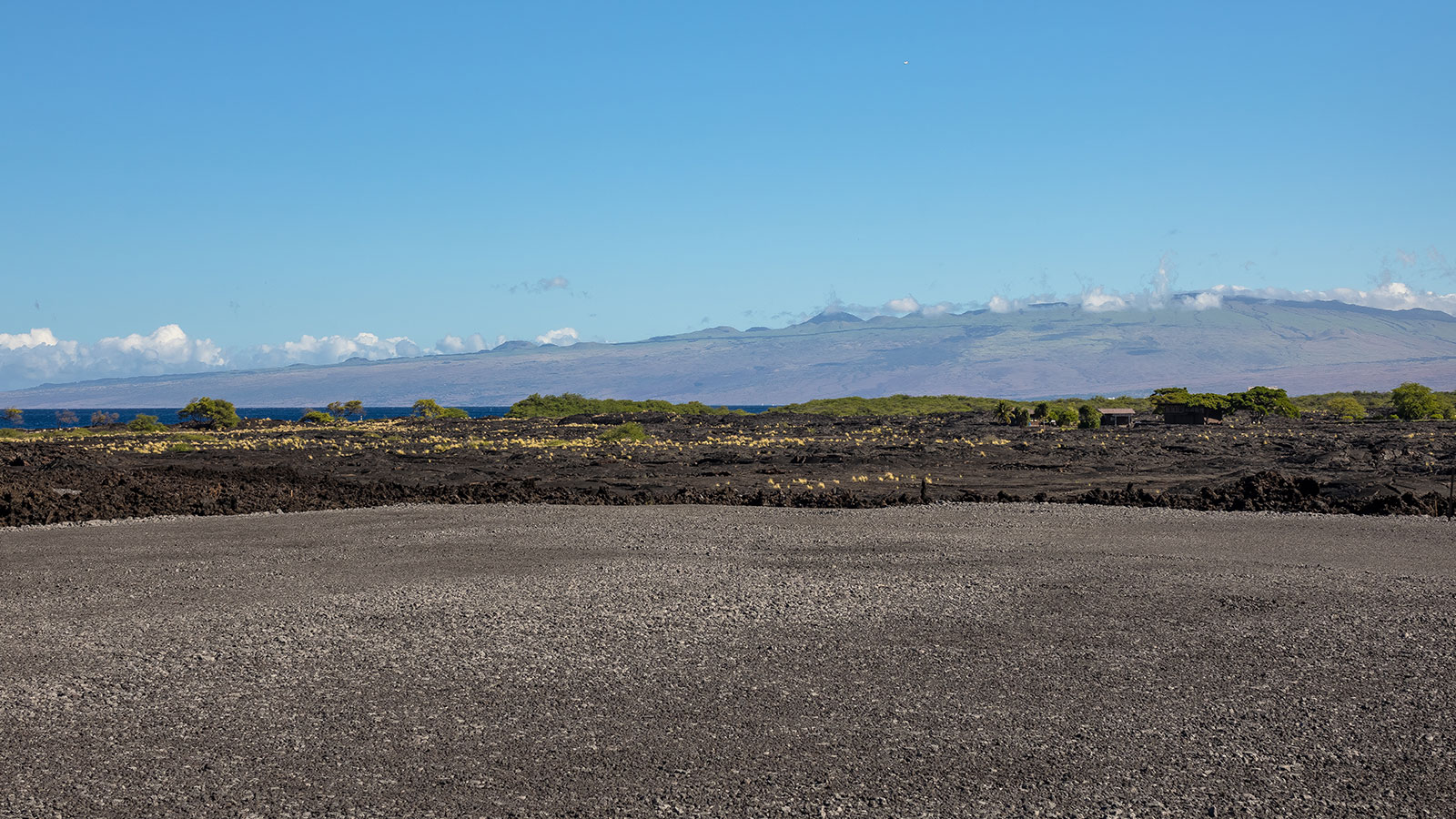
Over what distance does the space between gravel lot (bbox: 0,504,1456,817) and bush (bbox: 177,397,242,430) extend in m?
49.7

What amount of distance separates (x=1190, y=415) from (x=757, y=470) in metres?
35.5

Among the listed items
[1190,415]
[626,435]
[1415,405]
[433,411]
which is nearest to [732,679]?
[626,435]

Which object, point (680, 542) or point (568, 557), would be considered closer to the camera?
point (568, 557)

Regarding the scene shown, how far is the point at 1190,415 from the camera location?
55875 mm

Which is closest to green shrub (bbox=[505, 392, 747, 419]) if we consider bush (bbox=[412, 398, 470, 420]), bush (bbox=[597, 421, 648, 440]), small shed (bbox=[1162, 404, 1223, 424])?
bush (bbox=[412, 398, 470, 420])

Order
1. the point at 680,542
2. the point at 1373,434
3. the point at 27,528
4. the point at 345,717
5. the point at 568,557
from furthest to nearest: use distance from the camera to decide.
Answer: the point at 1373,434, the point at 27,528, the point at 680,542, the point at 568,557, the point at 345,717

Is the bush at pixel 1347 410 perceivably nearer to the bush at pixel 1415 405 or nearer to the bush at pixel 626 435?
the bush at pixel 1415 405

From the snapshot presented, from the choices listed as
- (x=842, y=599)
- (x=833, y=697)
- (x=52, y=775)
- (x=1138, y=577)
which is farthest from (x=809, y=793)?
(x=1138, y=577)

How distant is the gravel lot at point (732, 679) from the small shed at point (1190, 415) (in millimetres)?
42943

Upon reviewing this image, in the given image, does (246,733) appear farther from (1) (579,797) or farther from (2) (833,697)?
(2) (833,697)

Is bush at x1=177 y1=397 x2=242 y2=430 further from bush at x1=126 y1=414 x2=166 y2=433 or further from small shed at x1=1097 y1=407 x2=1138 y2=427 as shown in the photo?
small shed at x1=1097 y1=407 x2=1138 y2=427

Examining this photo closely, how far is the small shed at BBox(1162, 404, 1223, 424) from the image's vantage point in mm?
55469

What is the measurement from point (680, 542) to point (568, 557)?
185 cm

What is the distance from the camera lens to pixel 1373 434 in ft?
134
